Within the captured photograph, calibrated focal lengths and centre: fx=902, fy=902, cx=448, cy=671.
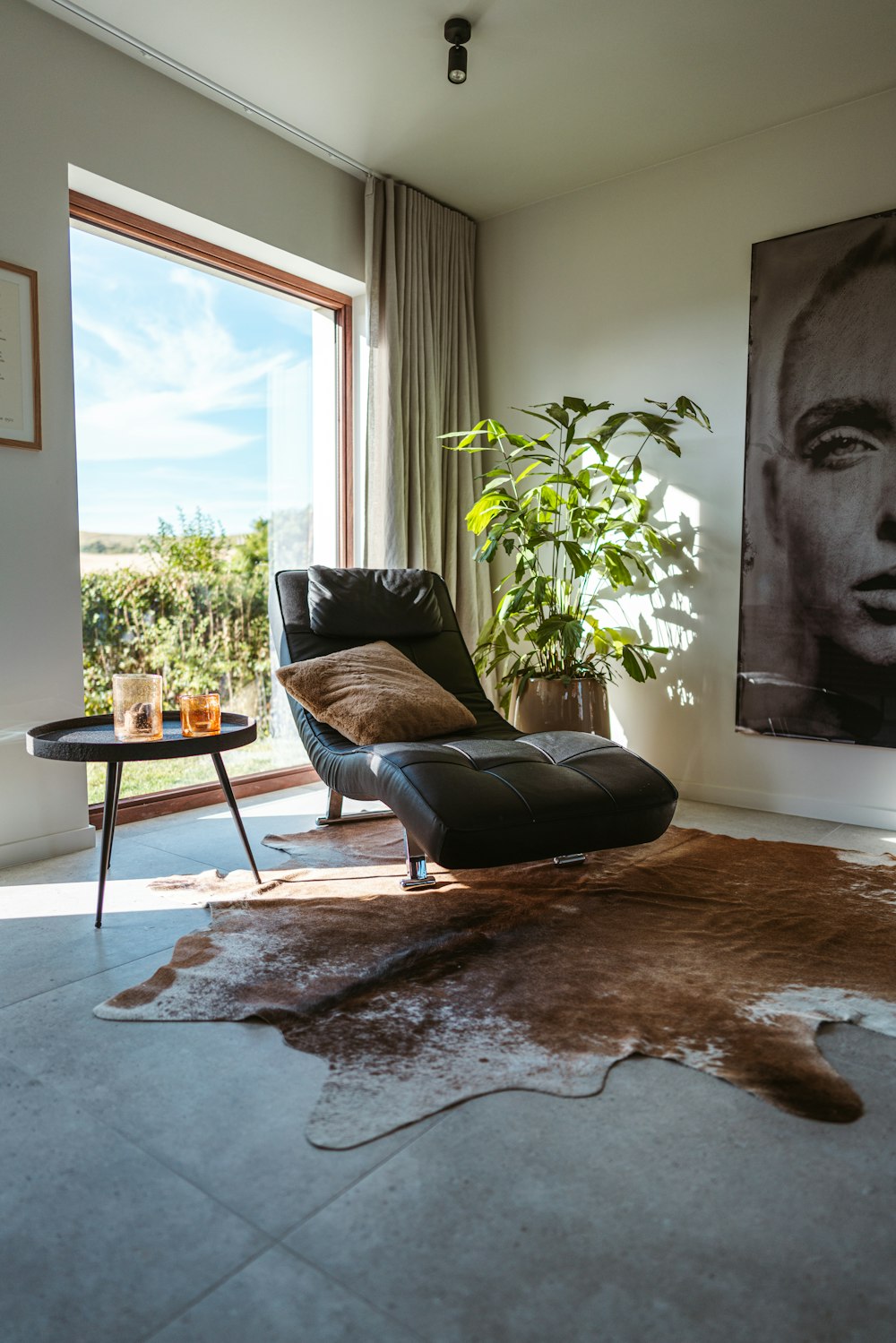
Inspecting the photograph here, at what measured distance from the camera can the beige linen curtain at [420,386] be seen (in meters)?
3.77

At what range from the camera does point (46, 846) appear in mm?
2752

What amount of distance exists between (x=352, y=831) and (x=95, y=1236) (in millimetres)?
1908

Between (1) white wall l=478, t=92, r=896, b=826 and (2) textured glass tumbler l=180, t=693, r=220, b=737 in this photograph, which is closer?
(2) textured glass tumbler l=180, t=693, r=220, b=737

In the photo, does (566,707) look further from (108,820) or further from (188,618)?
(108,820)

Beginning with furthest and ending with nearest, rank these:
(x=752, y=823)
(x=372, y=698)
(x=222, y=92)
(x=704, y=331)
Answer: (x=704, y=331) < (x=752, y=823) < (x=222, y=92) < (x=372, y=698)

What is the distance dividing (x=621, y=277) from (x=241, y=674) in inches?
89.2

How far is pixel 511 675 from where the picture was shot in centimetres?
362

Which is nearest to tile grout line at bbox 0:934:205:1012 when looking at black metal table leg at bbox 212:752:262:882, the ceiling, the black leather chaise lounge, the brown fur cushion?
black metal table leg at bbox 212:752:262:882

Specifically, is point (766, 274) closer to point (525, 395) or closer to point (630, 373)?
point (630, 373)

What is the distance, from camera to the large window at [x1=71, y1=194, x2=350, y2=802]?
312 cm

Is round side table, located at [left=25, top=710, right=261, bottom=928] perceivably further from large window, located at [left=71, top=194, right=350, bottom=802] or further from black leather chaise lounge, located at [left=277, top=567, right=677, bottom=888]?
large window, located at [left=71, top=194, right=350, bottom=802]

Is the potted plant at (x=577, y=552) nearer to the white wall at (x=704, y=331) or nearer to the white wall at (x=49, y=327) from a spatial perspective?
the white wall at (x=704, y=331)

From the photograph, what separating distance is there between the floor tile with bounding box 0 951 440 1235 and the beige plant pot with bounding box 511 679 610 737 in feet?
6.42

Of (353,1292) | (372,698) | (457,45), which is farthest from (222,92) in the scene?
(353,1292)
